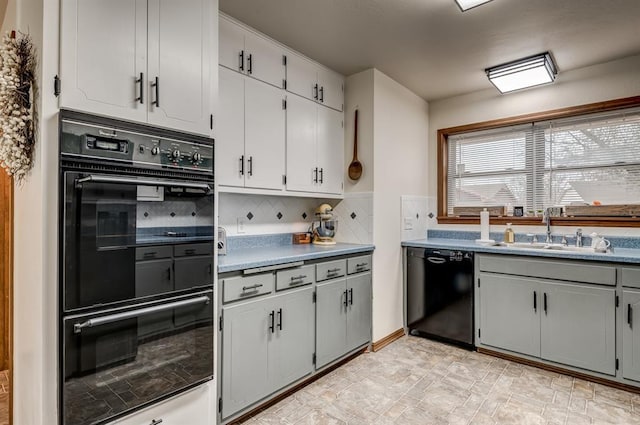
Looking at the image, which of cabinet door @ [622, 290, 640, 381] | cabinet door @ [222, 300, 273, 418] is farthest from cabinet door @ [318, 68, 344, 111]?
cabinet door @ [622, 290, 640, 381]

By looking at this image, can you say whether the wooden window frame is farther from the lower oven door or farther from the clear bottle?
the lower oven door

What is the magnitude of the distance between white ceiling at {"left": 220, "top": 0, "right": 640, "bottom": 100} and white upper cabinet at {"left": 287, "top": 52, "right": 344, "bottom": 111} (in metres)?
0.10

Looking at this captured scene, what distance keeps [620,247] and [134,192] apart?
12.5ft

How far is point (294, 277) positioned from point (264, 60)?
5.54ft

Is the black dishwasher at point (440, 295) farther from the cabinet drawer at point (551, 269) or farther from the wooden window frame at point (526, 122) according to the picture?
the wooden window frame at point (526, 122)

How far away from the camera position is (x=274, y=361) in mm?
2281

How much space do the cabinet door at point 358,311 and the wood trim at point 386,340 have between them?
0.11m

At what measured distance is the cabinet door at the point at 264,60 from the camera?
8.44 ft

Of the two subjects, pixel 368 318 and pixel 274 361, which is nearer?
pixel 274 361

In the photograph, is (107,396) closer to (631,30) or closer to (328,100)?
(328,100)

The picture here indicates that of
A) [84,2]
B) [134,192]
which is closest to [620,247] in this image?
[134,192]

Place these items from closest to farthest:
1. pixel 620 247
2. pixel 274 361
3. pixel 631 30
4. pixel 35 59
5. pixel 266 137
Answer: pixel 35 59
pixel 274 361
pixel 631 30
pixel 266 137
pixel 620 247

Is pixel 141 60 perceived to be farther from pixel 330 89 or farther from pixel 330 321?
pixel 330 321

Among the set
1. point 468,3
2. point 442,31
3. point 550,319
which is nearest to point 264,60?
point 442,31
